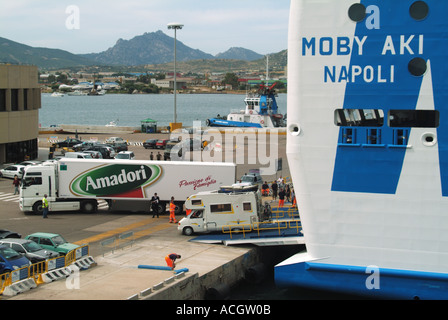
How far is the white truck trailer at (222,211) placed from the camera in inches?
900

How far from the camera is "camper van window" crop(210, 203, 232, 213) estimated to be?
23.1 meters

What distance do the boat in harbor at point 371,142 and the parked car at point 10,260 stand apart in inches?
330

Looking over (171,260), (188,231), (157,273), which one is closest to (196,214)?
(188,231)

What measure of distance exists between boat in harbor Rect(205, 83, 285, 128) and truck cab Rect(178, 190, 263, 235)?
57004mm

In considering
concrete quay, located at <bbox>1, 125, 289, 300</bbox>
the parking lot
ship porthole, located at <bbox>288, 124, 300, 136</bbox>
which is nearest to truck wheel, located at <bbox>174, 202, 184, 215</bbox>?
the parking lot

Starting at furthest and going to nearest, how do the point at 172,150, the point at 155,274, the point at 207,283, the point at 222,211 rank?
the point at 172,150 → the point at 222,211 → the point at 207,283 → the point at 155,274

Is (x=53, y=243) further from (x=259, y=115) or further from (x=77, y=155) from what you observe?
(x=259, y=115)

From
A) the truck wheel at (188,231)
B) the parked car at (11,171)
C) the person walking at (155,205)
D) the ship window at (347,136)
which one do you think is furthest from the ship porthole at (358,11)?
the parked car at (11,171)

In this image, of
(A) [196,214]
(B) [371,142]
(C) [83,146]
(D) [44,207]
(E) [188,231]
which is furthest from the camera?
(C) [83,146]

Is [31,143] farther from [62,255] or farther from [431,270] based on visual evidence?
[431,270]

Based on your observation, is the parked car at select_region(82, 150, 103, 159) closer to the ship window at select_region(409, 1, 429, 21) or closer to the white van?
the white van

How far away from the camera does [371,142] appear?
16.9 m

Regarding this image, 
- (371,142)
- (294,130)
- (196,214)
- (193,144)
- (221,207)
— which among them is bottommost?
(196,214)

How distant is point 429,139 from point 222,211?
30.2 ft
